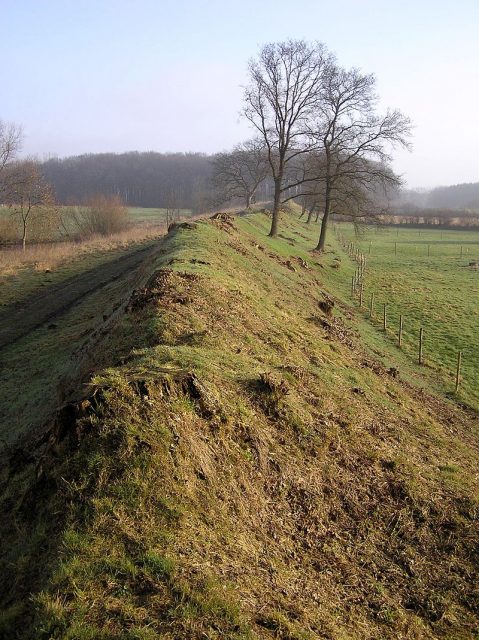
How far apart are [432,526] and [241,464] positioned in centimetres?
338

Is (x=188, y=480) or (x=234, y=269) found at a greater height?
(x=234, y=269)

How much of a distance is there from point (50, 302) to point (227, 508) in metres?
19.9

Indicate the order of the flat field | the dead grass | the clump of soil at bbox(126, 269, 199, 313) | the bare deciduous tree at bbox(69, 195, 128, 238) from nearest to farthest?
1. the clump of soil at bbox(126, 269, 199, 313)
2. the flat field
3. the dead grass
4. the bare deciduous tree at bbox(69, 195, 128, 238)

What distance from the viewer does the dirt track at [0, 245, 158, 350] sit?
2027cm

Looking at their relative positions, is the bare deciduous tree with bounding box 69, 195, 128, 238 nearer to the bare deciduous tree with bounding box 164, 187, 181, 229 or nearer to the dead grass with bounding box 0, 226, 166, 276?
the bare deciduous tree with bounding box 164, 187, 181, 229

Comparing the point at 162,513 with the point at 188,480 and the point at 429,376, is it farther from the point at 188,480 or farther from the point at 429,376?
the point at 429,376

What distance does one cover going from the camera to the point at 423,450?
11047mm

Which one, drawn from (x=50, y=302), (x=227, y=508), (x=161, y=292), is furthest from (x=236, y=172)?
(x=227, y=508)

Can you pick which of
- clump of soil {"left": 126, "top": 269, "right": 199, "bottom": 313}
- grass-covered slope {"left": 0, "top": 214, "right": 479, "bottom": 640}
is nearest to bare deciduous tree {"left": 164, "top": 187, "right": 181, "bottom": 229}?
clump of soil {"left": 126, "top": 269, "right": 199, "bottom": 313}

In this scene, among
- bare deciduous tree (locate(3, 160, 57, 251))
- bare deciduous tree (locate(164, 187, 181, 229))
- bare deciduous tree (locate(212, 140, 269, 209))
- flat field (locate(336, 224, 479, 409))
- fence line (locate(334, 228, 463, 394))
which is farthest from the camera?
bare deciduous tree (locate(164, 187, 181, 229))

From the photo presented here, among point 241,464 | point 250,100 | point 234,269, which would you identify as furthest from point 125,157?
point 241,464

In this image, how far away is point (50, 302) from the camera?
24219 mm

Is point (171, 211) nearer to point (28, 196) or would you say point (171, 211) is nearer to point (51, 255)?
point (28, 196)

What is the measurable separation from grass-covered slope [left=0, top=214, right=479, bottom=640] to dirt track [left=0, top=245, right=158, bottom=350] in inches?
398
